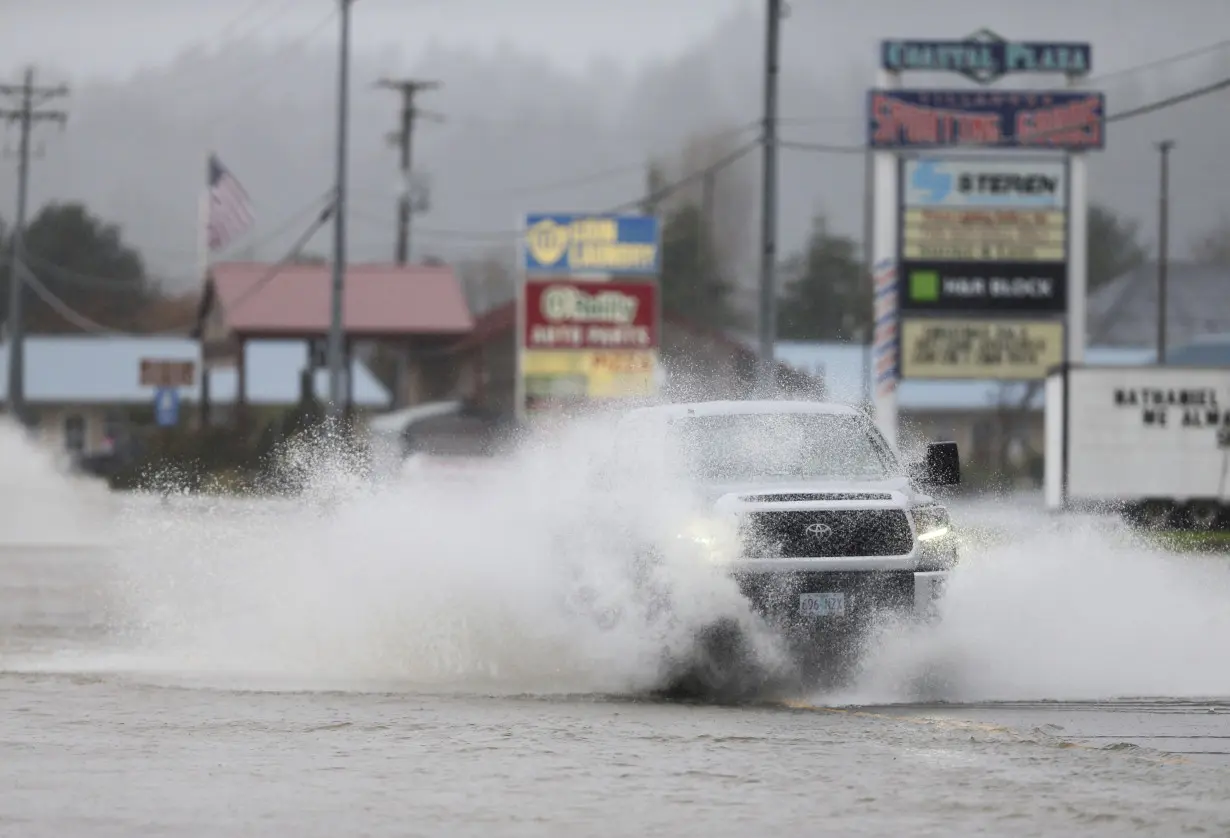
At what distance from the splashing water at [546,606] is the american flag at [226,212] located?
146 feet

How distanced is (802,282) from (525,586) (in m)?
69.1

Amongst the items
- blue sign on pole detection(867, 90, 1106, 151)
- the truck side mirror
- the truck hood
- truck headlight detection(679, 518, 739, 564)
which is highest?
blue sign on pole detection(867, 90, 1106, 151)

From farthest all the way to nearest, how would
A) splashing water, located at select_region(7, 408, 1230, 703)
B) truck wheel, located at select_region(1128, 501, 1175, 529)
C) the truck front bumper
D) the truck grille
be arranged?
1. truck wheel, located at select_region(1128, 501, 1175, 529)
2. splashing water, located at select_region(7, 408, 1230, 703)
3. the truck grille
4. the truck front bumper

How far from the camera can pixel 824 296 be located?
99688 mm

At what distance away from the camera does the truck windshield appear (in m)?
13.6

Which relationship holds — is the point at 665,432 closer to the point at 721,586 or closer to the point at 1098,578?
the point at 721,586

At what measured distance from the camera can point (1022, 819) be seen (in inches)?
317

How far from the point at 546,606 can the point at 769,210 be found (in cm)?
2321

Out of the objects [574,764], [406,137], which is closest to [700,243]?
[406,137]

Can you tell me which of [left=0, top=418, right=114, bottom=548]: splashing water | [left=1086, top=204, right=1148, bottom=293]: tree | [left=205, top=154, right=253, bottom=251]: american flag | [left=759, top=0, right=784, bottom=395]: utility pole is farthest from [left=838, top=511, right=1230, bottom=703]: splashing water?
[left=1086, top=204, right=1148, bottom=293]: tree

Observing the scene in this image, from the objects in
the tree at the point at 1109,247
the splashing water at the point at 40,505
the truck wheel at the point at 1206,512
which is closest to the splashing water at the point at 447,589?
the splashing water at the point at 40,505

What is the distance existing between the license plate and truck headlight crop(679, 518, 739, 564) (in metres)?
0.45

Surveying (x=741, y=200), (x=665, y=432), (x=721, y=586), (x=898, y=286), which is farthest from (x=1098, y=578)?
(x=741, y=200)

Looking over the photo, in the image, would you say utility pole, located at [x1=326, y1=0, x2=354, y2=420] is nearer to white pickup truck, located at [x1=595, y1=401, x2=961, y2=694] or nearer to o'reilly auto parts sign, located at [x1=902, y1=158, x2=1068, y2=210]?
o'reilly auto parts sign, located at [x1=902, y1=158, x2=1068, y2=210]
